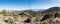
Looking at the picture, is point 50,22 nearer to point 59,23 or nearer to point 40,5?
point 59,23

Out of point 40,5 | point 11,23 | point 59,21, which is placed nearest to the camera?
point 11,23

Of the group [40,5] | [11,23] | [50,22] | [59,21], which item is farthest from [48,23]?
[40,5]

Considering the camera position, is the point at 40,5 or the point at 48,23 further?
the point at 40,5

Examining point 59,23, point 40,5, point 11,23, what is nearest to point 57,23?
point 59,23

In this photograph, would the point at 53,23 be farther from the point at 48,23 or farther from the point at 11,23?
the point at 11,23

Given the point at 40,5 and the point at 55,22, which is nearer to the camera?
the point at 55,22

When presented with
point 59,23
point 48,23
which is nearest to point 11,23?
point 48,23

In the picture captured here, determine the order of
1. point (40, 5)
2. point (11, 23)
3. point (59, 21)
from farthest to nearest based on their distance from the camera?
point (40, 5) → point (59, 21) → point (11, 23)
